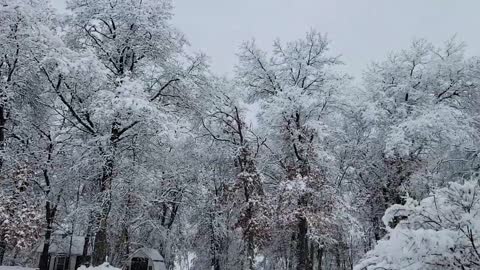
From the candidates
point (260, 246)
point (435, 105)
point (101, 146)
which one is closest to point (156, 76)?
point (101, 146)

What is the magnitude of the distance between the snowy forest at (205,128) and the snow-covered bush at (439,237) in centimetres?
654

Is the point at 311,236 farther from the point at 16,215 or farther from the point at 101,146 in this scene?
the point at 16,215

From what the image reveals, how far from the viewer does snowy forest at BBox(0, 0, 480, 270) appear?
44.1 ft

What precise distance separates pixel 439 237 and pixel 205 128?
14852 mm

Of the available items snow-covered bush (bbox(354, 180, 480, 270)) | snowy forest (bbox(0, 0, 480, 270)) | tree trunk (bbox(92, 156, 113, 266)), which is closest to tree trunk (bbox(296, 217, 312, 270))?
snowy forest (bbox(0, 0, 480, 270))

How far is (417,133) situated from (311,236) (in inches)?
220

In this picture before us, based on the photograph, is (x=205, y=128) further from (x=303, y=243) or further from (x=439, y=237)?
(x=439, y=237)

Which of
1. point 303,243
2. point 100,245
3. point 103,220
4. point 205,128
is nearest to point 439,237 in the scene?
point 103,220

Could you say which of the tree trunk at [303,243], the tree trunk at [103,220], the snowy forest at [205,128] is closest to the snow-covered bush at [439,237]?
the snowy forest at [205,128]

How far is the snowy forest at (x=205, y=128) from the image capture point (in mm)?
13430

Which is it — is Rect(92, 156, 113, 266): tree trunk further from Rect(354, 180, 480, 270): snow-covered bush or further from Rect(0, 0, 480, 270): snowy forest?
Rect(354, 180, 480, 270): snow-covered bush

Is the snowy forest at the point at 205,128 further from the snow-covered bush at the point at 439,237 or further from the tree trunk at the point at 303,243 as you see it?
the snow-covered bush at the point at 439,237

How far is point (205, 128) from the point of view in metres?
19.0

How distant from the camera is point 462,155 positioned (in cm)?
1709
